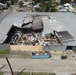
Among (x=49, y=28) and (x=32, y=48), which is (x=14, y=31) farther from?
(x=32, y=48)

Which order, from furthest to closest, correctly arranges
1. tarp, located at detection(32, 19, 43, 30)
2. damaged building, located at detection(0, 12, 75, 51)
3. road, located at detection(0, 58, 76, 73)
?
tarp, located at detection(32, 19, 43, 30) < damaged building, located at detection(0, 12, 75, 51) < road, located at detection(0, 58, 76, 73)

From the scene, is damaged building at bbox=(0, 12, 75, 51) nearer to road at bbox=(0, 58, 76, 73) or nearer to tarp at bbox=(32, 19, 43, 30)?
tarp at bbox=(32, 19, 43, 30)

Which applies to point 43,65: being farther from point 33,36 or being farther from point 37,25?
point 37,25

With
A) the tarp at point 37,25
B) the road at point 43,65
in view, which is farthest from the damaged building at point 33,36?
the road at point 43,65

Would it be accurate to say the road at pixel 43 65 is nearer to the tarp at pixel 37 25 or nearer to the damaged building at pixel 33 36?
the damaged building at pixel 33 36

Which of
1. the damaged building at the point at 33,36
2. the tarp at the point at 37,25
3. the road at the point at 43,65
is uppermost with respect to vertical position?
the tarp at the point at 37,25

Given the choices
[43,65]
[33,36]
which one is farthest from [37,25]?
[43,65]

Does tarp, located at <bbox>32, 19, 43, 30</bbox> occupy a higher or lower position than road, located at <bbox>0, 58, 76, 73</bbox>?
higher

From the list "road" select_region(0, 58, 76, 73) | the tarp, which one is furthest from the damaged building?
"road" select_region(0, 58, 76, 73)
